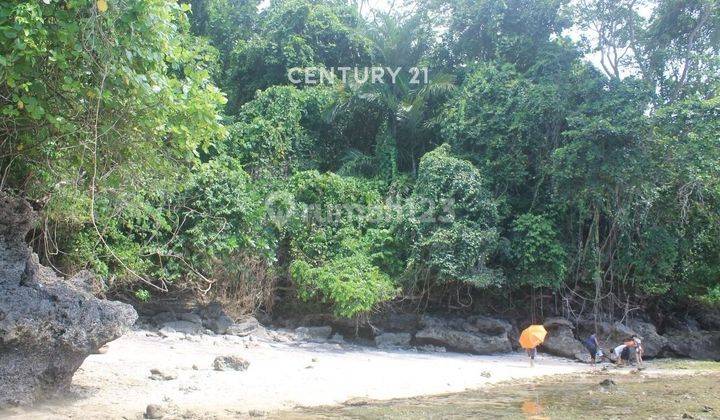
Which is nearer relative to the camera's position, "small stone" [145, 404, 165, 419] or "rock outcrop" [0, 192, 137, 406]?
"rock outcrop" [0, 192, 137, 406]

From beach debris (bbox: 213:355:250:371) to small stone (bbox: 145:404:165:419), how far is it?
262cm

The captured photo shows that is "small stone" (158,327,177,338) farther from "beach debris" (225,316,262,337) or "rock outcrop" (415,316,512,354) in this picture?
"rock outcrop" (415,316,512,354)

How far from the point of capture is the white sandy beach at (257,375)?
22.9ft

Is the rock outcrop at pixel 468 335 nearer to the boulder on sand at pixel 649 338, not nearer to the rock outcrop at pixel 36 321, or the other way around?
the boulder on sand at pixel 649 338

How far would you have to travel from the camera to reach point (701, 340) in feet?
53.6

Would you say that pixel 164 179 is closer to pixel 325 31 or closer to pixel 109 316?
pixel 109 316

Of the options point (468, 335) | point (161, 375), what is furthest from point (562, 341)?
point (161, 375)

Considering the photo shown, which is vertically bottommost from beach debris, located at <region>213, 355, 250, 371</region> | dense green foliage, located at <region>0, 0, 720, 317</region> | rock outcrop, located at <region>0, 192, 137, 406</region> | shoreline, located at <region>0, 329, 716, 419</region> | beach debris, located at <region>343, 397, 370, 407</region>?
beach debris, located at <region>343, 397, 370, 407</region>

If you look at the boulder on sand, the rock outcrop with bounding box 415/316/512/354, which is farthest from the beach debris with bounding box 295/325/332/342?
the boulder on sand

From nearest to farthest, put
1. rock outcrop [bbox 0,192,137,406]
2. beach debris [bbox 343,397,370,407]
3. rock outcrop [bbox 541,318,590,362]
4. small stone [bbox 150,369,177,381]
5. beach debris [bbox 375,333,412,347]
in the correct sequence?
rock outcrop [bbox 0,192,137,406] → beach debris [bbox 343,397,370,407] → small stone [bbox 150,369,177,381] → beach debris [bbox 375,333,412,347] → rock outcrop [bbox 541,318,590,362]

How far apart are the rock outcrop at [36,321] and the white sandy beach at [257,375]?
0.31m

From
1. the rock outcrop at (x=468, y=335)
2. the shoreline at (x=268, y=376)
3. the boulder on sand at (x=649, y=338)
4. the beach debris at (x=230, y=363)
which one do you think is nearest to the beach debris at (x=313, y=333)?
the shoreline at (x=268, y=376)

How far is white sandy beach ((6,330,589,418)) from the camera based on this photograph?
698 cm

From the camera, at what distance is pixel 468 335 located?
14.4 meters
